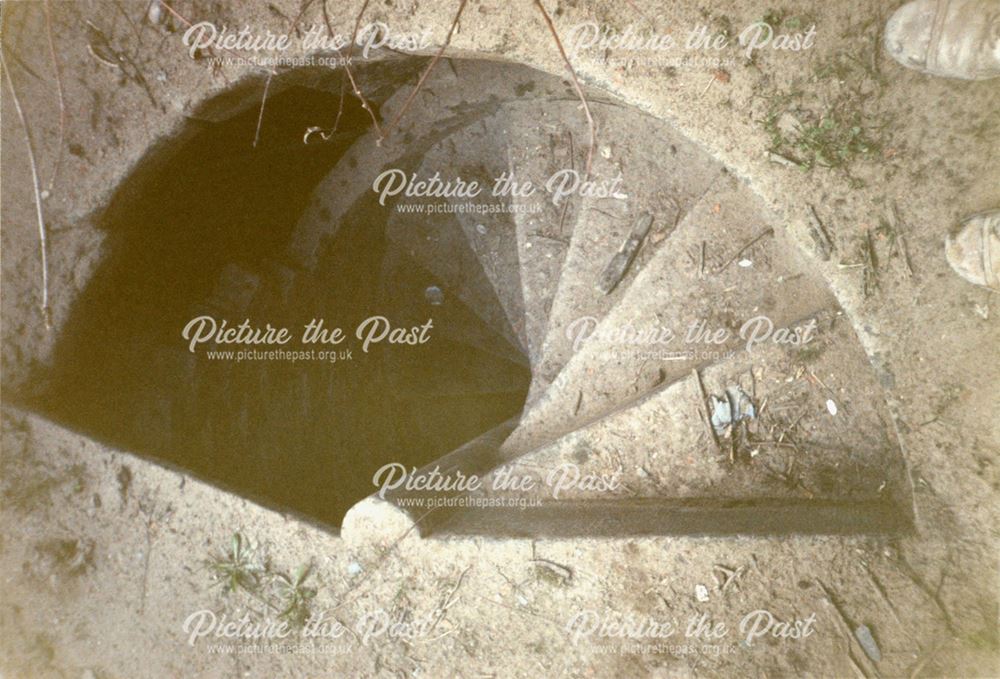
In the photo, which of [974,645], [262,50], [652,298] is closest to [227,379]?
[262,50]

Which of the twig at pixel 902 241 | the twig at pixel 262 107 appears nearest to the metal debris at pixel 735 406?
the twig at pixel 902 241

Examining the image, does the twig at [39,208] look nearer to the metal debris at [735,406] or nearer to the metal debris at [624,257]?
the metal debris at [624,257]

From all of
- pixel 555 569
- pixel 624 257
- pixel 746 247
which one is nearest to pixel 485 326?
pixel 624 257

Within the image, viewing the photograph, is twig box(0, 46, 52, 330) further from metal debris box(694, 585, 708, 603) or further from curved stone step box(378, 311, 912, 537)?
metal debris box(694, 585, 708, 603)

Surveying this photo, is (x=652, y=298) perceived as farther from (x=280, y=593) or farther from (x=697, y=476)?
(x=280, y=593)

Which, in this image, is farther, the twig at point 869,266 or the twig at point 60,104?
the twig at point 60,104

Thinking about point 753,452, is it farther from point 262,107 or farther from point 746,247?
point 262,107

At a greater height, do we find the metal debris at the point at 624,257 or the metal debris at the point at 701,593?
the metal debris at the point at 624,257
